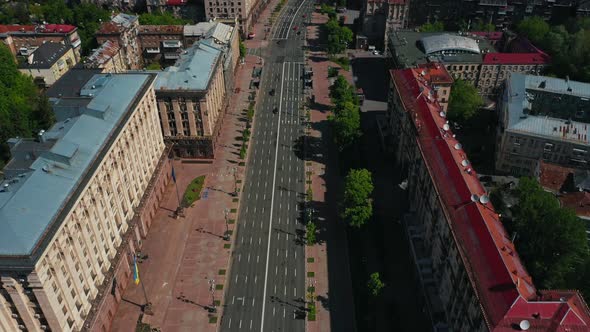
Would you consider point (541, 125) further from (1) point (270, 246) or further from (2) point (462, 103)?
(1) point (270, 246)

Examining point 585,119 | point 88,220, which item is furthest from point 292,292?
point 585,119

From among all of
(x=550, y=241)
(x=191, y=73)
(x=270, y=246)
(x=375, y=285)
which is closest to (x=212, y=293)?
(x=270, y=246)

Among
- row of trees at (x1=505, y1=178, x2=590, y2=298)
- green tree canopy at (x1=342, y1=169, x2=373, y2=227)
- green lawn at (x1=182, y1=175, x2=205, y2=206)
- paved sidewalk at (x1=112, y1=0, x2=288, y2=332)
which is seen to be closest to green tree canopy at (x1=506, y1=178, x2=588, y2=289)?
row of trees at (x1=505, y1=178, x2=590, y2=298)

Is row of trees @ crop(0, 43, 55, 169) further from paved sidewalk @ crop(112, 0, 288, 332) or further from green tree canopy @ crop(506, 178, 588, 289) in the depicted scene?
green tree canopy @ crop(506, 178, 588, 289)

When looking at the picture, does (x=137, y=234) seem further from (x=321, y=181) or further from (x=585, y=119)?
(x=585, y=119)

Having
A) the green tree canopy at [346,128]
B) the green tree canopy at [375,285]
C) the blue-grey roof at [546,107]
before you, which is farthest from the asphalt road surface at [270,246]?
the blue-grey roof at [546,107]
